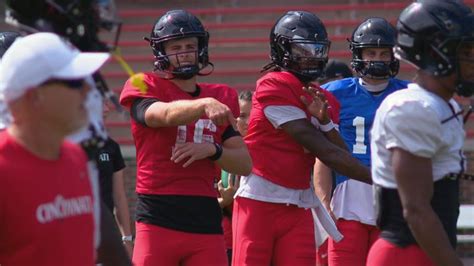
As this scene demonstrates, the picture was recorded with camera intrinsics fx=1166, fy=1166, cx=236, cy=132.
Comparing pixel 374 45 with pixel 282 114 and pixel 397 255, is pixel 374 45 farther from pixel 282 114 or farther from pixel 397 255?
pixel 397 255

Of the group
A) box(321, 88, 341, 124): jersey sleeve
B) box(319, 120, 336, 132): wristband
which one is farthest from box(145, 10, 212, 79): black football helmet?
box(321, 88, 341, 124): jersey sleeve

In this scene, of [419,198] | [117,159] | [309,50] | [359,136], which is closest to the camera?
[419,198]

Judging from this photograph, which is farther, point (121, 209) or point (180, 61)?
point (121, 209)

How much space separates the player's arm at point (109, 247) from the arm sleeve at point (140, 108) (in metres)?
1.21

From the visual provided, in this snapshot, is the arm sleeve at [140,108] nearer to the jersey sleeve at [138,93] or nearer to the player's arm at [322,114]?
the jersey sleeve at [138,93]

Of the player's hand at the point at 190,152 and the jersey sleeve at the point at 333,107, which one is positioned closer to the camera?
the player's hand at the point at 190,152

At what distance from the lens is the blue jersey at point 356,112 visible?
6.80m

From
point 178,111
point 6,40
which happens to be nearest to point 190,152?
point 178,111

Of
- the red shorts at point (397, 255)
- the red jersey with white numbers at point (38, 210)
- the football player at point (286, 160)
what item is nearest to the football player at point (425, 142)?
the red shorts at point (397, 255)

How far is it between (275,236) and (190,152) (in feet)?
2.88

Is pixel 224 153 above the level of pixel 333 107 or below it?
above

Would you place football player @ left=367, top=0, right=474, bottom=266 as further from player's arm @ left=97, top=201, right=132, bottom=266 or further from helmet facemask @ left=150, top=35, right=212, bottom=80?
helmet facemask @ left=150, top=35, right=212, bottom=80

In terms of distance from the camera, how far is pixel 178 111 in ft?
17.7

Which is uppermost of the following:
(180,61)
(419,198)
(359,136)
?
(419,198)
